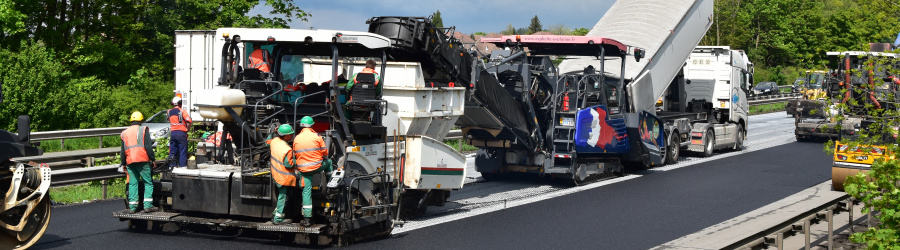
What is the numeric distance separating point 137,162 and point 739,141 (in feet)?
58.1

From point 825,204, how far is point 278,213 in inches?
217

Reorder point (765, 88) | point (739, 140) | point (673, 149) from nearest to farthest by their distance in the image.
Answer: point (673, 149) → point (739, 140) → point (765, 88)

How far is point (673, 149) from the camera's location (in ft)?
70.4

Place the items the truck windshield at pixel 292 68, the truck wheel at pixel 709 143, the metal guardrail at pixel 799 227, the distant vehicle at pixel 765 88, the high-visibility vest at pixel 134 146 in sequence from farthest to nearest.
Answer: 1. the distant vehicle at pixel 765 88
2. the truck wheel at pixel 709 143
3. the truck windshield at pixel 292 68
4. the high-visibility vest at pixel 134 146
5. the metal guardrail at pixel 799 227

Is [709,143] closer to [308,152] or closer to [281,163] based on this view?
[308,152]

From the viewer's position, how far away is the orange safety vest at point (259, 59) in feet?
36.9

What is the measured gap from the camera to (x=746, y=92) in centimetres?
2636

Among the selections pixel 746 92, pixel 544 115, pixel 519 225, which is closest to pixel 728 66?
pixel 746 92

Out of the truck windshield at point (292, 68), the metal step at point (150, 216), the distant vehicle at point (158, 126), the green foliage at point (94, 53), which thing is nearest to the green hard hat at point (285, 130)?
the truck windshield at point (292, 68)

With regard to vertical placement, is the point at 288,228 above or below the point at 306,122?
below

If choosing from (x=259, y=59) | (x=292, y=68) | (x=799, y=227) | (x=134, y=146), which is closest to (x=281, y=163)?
(x=259, y=59)

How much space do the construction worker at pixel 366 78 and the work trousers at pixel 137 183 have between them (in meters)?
2.43

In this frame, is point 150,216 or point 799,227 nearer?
point 799,227

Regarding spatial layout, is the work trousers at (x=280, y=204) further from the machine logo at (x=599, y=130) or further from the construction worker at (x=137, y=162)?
the machine logo at (x=599, y=130)
